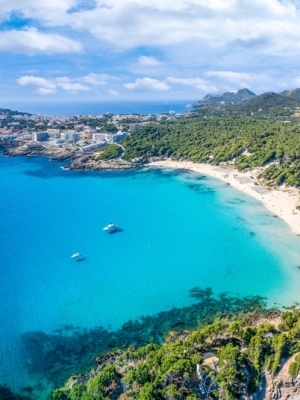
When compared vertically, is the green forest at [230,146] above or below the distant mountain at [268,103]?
below

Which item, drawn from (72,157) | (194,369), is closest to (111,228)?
(194,369)

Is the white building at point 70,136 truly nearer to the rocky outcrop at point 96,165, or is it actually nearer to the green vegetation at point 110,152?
the green vegetation at point 110,152

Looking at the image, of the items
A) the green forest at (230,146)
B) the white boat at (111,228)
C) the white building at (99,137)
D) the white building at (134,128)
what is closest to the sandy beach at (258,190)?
the green forest at (230,146)

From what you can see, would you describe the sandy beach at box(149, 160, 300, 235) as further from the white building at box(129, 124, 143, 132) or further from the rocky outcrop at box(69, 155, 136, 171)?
the white building at box(129, 124, 143, 132)

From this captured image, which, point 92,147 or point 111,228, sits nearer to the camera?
point 111,228

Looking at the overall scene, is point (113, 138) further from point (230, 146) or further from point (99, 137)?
point (230, 146)

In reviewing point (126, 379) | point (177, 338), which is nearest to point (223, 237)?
point (177, 338)

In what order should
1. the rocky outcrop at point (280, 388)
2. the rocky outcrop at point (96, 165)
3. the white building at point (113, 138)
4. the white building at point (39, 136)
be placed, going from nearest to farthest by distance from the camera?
the rocky outcrop at point (280, 388)
the rocky outcrop at point (96, 165)
the white building at point (113, 138)
the white building at point (39, 136)
